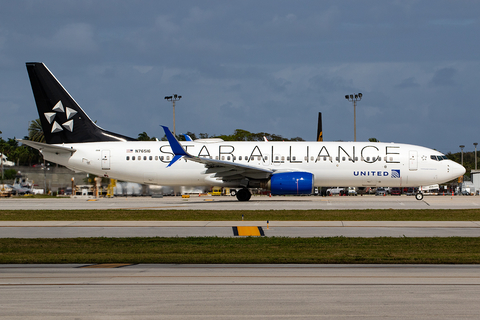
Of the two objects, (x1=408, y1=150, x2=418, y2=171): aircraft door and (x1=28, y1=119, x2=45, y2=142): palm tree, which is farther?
(x1=28, y1=119, x2=45, y2=142): palm tree

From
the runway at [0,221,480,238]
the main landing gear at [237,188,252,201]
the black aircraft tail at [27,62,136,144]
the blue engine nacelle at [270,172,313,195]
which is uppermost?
the black aircraft tail at [27,62,136,144]

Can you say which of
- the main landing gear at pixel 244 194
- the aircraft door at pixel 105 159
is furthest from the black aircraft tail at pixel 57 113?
the main landing gear at pixel 244 194

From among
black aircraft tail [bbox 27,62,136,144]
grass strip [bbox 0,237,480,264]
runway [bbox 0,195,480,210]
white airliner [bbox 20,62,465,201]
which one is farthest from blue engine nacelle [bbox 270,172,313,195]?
grass strip [bbox 0,237,480,264]

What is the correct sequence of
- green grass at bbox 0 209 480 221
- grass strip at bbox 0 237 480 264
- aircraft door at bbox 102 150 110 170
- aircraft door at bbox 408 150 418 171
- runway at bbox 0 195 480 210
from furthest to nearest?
aircraft door at bbox 102 150 110 170 → aircraft door at bbox 408 150 418 171 → runway at bbox 0 195 480 210 → green grass at bbox 0 209 480 221 → grass strip at bbox 0 237 480 264

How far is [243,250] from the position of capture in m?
14.0

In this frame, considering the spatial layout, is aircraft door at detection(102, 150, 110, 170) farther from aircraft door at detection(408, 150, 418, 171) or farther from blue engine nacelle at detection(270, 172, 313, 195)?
aircraft door at detection(408, 150, 418, 171)

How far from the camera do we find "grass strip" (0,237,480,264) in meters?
12.2

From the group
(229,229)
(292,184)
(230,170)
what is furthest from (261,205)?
(229,229)

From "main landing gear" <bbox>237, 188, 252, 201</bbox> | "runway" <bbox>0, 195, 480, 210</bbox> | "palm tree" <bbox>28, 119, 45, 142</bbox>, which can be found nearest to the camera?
"runway" <bbox>0, 195, 480, 210</bbox>
